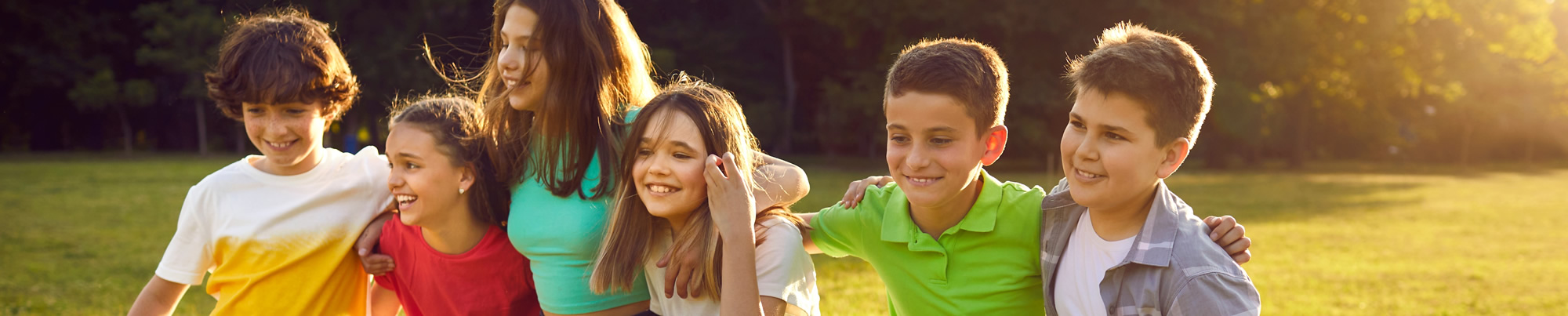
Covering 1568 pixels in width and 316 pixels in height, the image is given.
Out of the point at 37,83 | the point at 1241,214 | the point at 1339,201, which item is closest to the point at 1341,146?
the point at 1339,201

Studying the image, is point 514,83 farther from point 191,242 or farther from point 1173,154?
point 1173,154

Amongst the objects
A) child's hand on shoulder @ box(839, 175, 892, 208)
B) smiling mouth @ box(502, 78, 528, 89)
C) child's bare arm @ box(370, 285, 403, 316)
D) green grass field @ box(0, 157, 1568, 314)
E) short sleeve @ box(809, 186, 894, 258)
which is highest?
smiling mouth @ box(502, 78, 528, 89)

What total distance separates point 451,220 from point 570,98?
0.56 metres

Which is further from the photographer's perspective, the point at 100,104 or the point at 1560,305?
the point at 100,104

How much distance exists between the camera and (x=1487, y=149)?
4216cm

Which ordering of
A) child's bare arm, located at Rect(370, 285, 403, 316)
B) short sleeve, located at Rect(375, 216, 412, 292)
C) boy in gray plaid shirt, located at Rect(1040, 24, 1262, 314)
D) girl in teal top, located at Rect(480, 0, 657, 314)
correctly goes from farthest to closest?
child's bare arm, located at Rect(370, 285, 403, 316) < short sleeve, located at Rect(375, 216, 412, 292) < girl in teal top, located at Rect(480, 0, 657, 314) < boy in gray plaid shirt, located at Rect(1040, 24, 1262, 314)

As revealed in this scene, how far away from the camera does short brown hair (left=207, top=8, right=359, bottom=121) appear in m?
2.99

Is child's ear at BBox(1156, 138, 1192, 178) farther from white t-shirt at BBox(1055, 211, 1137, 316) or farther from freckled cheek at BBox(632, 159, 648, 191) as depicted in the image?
freckled cheek at BBox(632, 159, 648, 191)

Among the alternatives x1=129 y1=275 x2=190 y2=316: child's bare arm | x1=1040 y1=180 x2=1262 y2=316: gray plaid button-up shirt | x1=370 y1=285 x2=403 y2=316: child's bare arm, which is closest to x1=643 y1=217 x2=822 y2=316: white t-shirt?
x1=1040 y1=180 x2=1262 y2=316: gray plaid button-up shirt

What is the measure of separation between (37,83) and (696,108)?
3782 cm

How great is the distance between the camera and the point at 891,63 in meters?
25.2

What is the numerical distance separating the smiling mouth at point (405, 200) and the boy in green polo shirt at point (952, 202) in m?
1.34

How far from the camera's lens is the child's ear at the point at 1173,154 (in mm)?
2330

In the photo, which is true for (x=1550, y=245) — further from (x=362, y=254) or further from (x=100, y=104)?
(x=100, y=104)
